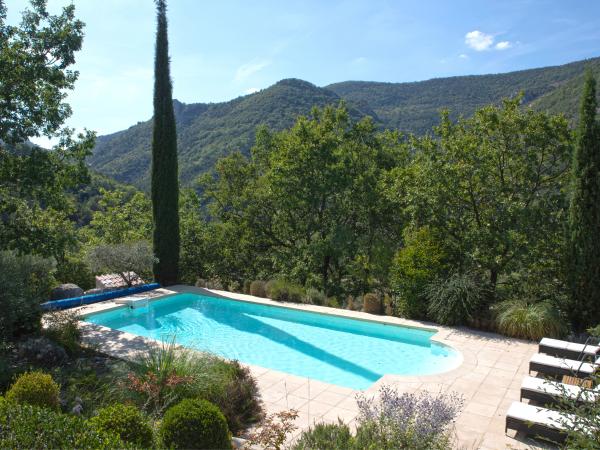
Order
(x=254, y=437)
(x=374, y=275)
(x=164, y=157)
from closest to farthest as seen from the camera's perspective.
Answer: (x=254, y=437), (x=374, y=275), (x=164, y=157)

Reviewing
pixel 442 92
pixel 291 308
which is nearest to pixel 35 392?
pixel 291 308

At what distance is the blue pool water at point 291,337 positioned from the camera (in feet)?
25.8

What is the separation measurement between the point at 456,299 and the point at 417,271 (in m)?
0.97

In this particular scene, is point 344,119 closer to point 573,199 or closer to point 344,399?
point 573,199

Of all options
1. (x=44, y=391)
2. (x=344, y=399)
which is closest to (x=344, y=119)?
(x=344, y=399)

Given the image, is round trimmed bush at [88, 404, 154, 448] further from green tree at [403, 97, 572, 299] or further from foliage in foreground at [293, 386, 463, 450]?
green tree at [403, 97, 572, 299]

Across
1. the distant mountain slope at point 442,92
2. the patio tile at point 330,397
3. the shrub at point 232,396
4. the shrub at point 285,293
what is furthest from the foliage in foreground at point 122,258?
the distant mountain slope at point 442,92

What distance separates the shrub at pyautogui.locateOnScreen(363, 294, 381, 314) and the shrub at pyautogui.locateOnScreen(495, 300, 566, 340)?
2.50 meters

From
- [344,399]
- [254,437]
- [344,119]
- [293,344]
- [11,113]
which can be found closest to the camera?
[254,437]

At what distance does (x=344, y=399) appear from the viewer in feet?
19.3

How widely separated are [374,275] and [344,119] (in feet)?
17.0

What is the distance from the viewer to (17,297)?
720 cm

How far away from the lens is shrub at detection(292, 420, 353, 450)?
12.7 ft

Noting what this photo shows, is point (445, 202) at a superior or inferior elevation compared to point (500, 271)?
superior
